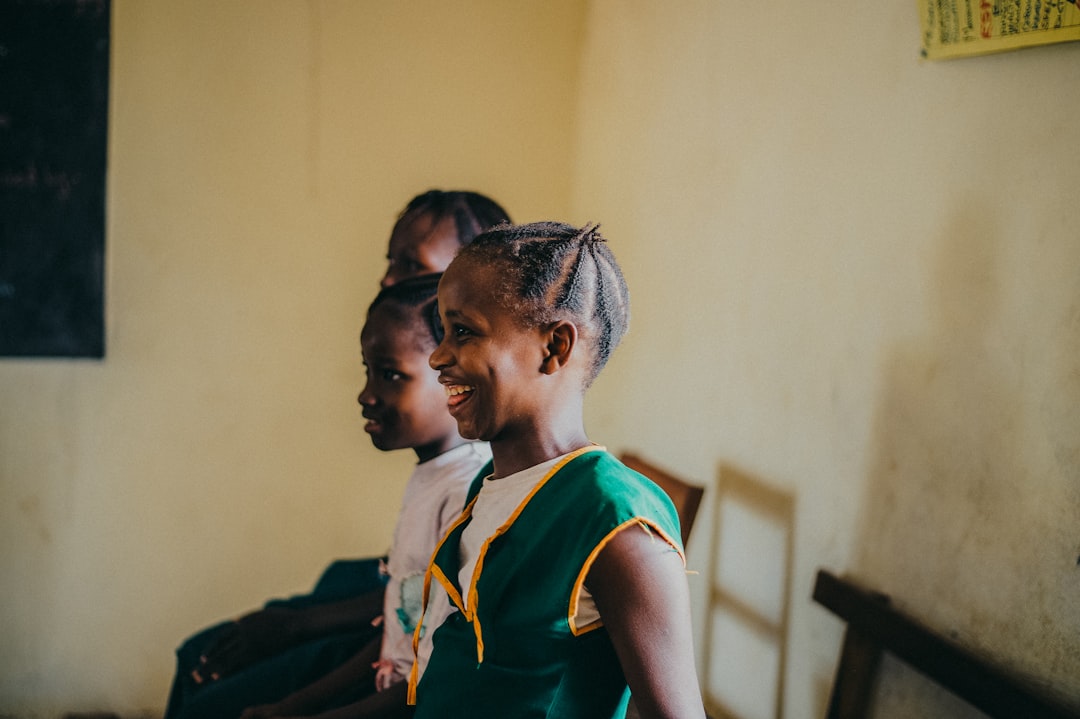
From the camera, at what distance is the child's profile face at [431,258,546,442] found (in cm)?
93

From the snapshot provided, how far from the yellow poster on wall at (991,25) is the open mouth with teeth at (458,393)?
0.76 metres

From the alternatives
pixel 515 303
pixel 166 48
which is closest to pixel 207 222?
pixel 166 48

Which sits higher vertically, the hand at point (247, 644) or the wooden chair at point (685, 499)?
the wooden chair at point (685, 499)

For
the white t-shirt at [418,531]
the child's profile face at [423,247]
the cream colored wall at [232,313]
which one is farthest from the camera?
the cream colored wall at [232,313]

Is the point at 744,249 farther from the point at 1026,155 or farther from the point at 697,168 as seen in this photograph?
the point at 1026,155

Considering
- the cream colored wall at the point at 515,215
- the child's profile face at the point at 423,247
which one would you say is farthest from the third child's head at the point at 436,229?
the cream colored wall at the point at 515,215

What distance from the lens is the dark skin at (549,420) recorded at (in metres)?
0.84

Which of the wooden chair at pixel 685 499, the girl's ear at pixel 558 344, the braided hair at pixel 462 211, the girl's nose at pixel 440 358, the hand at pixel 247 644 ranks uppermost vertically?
the braided hair at pixel 462 211

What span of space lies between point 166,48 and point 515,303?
170cm

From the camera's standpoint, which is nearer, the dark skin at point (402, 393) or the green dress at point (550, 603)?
the green dress at point (550, 603)

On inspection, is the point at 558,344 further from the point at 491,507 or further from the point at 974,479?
the point at 974,479

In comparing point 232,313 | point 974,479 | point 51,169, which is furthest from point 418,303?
point 51,169

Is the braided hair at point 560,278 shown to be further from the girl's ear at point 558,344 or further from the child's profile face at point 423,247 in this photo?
the child's profile face at point 423,247

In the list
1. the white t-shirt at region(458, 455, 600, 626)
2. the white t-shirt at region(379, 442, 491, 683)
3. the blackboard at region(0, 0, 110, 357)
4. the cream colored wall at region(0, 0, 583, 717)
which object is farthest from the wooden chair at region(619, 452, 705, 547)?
the blackboard at region(0, 0, 110, 357)
